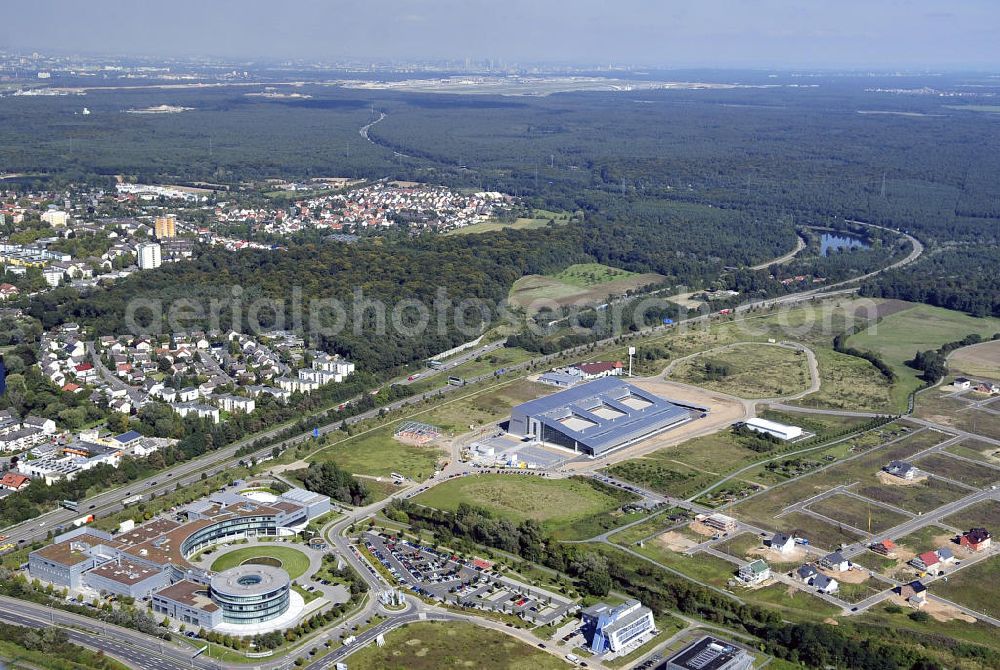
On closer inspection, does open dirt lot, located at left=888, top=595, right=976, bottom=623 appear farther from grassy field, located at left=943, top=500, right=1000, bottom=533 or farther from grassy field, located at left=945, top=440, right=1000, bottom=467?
grassy field, located at left=945, top=440, right=1000, bottom=467

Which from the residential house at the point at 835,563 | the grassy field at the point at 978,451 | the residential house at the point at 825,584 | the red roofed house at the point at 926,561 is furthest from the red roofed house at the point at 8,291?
the red roofed house at the point at 926,561

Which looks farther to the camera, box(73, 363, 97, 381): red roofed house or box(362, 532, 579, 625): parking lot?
box(73, 363, 97, 381): red roofed house

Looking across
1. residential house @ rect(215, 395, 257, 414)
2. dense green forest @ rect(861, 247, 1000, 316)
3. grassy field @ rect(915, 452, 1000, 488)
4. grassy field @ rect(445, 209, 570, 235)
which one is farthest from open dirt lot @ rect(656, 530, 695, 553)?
grassy field @ rect(445, 209, 570, 235)

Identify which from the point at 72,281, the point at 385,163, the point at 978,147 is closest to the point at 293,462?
the point at 72,281

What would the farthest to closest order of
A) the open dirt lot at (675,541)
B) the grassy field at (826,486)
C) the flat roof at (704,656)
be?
the grassy field at (826,486) → the open dirt lot at (675,541) → the flat roof at (704,656)

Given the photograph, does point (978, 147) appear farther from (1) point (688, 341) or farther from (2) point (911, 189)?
(1) point (688, 341)

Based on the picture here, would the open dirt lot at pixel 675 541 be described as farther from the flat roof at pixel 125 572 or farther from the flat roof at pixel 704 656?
the flat roof at pixel 125 572
